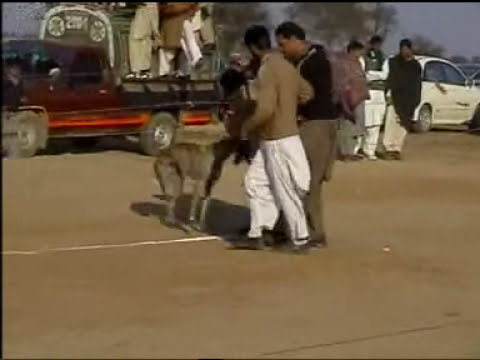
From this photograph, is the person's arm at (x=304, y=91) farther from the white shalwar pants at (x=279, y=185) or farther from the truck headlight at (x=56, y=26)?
the truck headlight at (x=56, y=26)

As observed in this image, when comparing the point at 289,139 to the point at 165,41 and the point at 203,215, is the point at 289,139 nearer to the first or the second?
the point at 203,215

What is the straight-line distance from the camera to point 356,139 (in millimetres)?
20078

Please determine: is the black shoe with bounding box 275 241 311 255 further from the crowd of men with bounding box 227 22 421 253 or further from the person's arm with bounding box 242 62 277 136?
the person's arm with bounding box 242 62 277 136

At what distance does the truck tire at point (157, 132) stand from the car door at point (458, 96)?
8346 mm

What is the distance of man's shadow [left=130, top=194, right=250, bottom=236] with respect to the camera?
41.5 ft

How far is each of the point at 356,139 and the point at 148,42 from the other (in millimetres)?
3946

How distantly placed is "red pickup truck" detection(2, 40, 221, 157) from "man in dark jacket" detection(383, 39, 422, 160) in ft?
8.30

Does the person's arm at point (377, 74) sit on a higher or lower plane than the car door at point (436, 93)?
higher

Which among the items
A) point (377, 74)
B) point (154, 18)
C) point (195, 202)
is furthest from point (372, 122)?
point (195, 202)

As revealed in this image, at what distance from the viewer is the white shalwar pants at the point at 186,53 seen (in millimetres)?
16906

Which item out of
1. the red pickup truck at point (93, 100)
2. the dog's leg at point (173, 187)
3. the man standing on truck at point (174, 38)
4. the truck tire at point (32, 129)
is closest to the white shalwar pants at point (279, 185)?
the dog's leg at point (173, 187)

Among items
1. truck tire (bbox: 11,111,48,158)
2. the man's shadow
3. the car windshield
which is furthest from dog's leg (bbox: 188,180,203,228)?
the car windshield

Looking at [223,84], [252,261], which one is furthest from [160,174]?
[252,261]

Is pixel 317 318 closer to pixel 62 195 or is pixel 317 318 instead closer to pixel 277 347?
pixel 277 347
